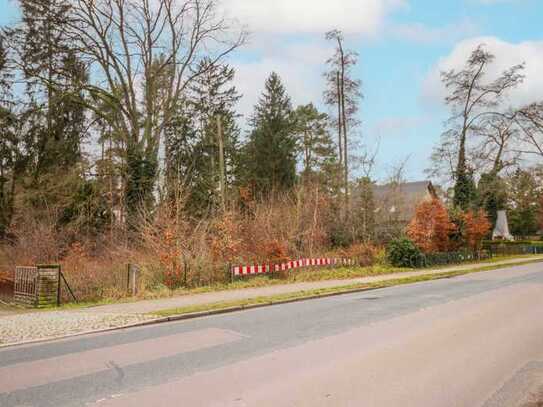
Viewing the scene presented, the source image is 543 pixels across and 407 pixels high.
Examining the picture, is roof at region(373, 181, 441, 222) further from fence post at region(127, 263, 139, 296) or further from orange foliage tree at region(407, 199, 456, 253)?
fence post at region(127, 263, 139, 296)

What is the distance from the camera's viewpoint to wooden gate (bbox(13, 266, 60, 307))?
1537cm

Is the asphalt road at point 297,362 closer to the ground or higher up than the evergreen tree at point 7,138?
closer to the ground

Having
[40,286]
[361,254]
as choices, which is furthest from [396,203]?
[40,286]

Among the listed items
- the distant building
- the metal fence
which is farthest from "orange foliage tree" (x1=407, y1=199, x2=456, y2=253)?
the distant building

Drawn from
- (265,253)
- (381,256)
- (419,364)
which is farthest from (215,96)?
(419,364)

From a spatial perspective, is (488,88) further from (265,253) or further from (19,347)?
(19,347)

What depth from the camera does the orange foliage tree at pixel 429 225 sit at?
101ft

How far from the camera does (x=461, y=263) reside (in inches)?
1324

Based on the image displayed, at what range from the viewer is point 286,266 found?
21938 millimetres

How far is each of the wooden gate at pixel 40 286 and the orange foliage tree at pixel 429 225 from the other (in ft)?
70.1

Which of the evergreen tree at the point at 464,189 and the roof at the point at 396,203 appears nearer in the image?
the roof at the point at 396,203

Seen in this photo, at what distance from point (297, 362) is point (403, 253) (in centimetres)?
2281

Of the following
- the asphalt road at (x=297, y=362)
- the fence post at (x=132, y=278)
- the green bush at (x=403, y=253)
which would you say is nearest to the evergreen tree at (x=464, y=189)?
the green bush at (x=403, y=253)

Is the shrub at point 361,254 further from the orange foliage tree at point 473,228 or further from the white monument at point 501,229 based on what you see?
the white monument at point 501,229
